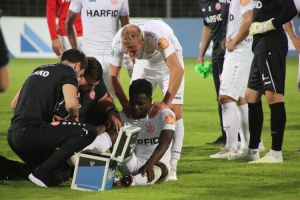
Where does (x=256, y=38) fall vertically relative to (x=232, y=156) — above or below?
above

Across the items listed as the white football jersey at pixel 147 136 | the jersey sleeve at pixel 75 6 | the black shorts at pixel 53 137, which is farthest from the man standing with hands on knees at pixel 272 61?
the jersey sleeve at pixel 75 6

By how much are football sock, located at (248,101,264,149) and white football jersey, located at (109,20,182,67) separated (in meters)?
1.13

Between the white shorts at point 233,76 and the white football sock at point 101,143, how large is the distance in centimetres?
194

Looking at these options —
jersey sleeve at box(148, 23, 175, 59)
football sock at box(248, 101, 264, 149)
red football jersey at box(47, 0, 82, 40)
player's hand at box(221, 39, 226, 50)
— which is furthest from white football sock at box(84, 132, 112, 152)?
red football jersey at box(47, 0, 82, 40)

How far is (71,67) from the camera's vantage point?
5.61m

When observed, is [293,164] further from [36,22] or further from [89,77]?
[36,22]

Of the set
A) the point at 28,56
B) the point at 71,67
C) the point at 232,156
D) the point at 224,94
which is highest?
the point at 71,67

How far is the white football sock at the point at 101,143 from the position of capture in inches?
233

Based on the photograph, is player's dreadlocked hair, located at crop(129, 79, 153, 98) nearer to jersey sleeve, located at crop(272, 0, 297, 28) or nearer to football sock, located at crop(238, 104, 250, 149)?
jersey sleeve, located at crop(272, 0, 297, 28)

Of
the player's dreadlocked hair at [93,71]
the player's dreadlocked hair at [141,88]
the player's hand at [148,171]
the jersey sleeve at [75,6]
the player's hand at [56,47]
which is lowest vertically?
the player's hand at [148,171]

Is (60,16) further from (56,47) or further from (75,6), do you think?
(75,6)

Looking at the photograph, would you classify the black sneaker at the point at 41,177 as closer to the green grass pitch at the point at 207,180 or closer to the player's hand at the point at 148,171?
the green grass pitch at the point at 207,180

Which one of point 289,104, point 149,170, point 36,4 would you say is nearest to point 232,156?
point 149,170

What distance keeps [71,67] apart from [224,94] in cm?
239
